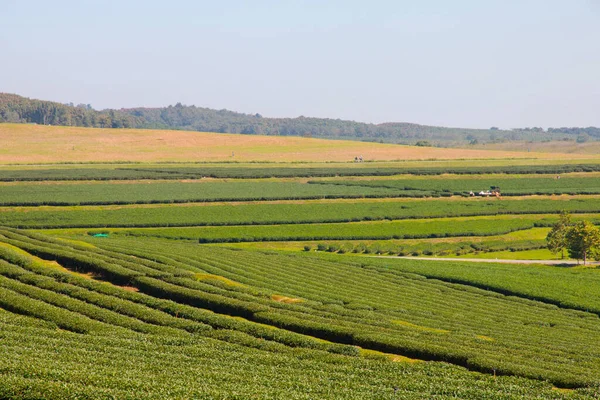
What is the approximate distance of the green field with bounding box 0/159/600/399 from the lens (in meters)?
26.1

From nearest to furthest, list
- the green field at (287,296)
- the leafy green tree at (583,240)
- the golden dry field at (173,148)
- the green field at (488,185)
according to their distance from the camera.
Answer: the green field at (287,296) → the leafy green tree at (583,240) → the green field at (488,185) → the golden dry field at (173,148)

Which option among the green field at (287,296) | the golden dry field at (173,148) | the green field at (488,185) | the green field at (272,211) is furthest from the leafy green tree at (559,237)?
the golden dry field at (173,148)

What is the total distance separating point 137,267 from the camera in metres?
48.2

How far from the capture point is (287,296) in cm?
4559

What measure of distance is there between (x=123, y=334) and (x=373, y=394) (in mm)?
13302

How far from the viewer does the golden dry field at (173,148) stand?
15400 cm

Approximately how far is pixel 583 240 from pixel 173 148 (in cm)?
11464

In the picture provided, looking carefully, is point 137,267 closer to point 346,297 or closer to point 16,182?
point 346,297

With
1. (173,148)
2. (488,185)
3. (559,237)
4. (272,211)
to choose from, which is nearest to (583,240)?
(559,237)

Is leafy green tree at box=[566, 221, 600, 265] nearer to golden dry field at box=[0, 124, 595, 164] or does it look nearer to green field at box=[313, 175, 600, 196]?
green field at box=[313, 175, 600, 196]

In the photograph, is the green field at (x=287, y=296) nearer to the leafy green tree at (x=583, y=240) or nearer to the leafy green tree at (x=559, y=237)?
the leafy green tree at (x=559, y=237)

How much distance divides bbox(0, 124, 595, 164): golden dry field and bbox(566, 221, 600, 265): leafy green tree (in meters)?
94.4

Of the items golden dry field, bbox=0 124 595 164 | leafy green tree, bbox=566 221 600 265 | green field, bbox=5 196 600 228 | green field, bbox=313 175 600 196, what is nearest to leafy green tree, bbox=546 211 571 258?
leafy green tree, bbox=566 221 600 265

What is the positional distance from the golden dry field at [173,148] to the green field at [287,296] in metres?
42.7
